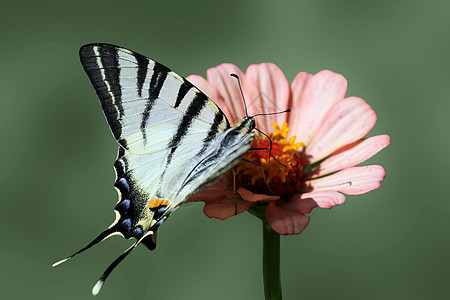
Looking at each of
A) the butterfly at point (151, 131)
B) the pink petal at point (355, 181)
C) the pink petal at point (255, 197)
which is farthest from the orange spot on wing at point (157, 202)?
the pink petal at point (355, 181)

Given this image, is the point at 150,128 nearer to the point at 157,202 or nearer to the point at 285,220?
the point at 157,202

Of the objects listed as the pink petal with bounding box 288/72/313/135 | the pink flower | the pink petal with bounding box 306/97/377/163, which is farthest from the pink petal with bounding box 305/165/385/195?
the pink petal with bounding box 288/72/313/135

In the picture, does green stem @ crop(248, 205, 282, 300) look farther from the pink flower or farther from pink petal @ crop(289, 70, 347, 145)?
pink petal @ crop(289, 70, 347, 145)

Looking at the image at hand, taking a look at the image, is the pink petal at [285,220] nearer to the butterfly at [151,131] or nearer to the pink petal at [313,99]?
the butterfly at [151,131]

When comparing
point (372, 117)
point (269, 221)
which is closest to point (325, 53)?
point (372, 117)

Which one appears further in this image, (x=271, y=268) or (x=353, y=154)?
(x=353, y=154)

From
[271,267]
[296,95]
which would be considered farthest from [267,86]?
[271,267]
